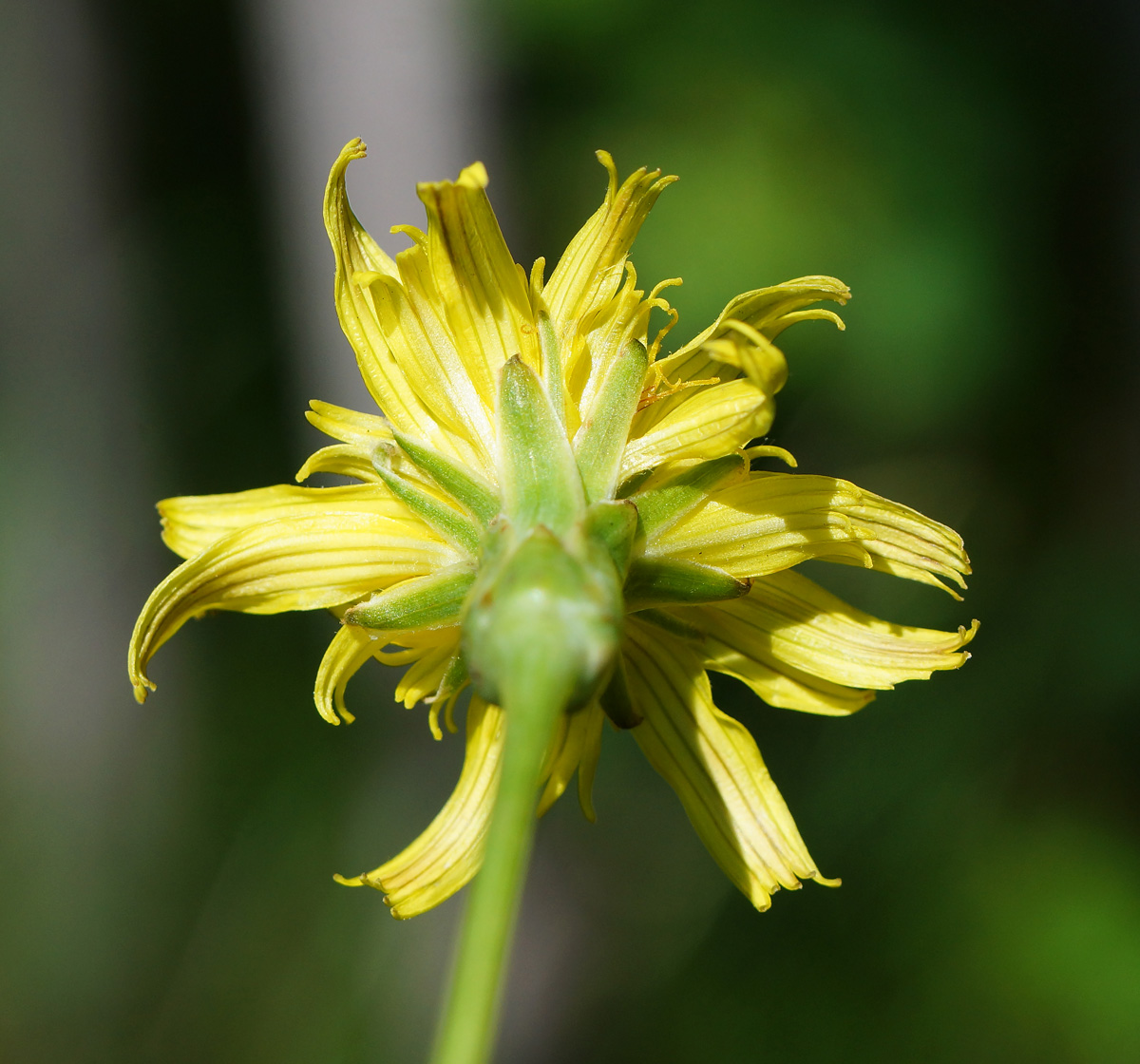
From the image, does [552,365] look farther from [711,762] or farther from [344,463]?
[711,762]

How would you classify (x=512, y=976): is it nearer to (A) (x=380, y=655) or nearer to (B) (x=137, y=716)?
(B) (x=137, y=716)

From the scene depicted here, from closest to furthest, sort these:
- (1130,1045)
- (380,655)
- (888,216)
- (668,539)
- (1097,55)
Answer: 1. (668,539)
2. (380,655)
3. (1130,1045)
4. (888,216)
5. (1097,55)

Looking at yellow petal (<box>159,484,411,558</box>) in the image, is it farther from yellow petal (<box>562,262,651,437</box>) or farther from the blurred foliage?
the blurred foliage

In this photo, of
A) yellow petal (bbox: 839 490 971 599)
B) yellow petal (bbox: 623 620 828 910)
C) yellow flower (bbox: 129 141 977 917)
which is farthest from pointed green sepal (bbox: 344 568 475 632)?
yellow petal (bbox: 839 490 971 599)

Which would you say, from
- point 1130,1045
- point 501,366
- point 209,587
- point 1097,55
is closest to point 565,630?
point 501,366

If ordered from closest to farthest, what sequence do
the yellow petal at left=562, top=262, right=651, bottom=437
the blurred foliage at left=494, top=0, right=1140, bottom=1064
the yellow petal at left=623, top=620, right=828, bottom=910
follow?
the yellow petal at left=562, top=262, right=651, bottom=437, the yellow petal at left=623, top=620, right=828, bottom=910, the blurred foliage at left=494, top=0, right=1140, bottom=1064

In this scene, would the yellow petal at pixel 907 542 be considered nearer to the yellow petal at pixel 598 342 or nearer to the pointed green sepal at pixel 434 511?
the yellow petal at pixel 598 342

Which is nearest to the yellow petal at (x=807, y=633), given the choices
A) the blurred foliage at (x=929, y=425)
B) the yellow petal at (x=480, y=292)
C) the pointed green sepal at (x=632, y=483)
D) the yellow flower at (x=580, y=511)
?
the yellow flower at (x=580, y=511)
